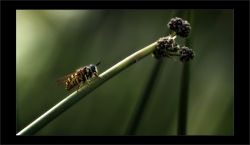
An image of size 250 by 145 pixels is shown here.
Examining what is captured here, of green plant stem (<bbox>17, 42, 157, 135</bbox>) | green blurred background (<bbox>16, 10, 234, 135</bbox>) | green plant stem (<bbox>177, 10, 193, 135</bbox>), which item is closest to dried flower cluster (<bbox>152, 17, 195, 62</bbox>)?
green plant stem (<bbox>17, 42, 157, 135</bbox>)

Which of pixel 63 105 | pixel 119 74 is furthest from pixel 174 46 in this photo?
pixel 119 74

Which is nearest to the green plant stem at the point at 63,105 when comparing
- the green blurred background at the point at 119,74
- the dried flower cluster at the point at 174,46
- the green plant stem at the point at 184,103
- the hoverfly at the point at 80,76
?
the dried flower cluster at the point at 174,46

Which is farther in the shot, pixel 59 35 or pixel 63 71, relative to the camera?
pixel 59 35

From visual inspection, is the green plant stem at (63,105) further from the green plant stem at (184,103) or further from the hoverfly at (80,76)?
the green plant stem at (184,103)

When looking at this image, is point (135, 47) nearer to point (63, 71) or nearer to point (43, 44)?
point (63, 71)

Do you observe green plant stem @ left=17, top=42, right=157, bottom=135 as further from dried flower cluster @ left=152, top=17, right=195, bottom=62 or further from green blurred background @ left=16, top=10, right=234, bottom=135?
green blurred background @ left=16, top=10, right=234, bottom=135

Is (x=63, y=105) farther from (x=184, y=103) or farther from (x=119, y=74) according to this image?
(x=119, y=74)

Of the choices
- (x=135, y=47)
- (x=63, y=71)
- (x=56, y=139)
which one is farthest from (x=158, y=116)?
(x=56, y=139)

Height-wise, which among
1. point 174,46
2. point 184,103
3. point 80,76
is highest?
point 174,46
